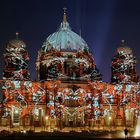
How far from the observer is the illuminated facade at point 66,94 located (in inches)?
2918

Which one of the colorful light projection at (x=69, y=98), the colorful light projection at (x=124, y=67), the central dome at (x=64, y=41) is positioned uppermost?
the central dome at (x=64, y=41)

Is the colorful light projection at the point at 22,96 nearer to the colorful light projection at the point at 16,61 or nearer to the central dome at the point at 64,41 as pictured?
the colorful light projection at the point at 16,61

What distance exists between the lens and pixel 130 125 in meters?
79.2

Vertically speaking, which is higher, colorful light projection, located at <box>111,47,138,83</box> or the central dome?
the central dome

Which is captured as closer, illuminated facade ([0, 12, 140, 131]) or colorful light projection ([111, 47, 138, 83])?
illuminated facade ([0, 12, 140, 131])

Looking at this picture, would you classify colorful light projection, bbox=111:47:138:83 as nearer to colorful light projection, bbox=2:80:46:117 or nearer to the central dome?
the central dome

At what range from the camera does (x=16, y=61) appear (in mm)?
76750

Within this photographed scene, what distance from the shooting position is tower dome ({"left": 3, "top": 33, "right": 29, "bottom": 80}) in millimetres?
75625

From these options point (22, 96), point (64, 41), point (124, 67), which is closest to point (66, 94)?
point (22, 96)

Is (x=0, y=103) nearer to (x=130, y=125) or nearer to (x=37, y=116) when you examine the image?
(x=37, y=116)

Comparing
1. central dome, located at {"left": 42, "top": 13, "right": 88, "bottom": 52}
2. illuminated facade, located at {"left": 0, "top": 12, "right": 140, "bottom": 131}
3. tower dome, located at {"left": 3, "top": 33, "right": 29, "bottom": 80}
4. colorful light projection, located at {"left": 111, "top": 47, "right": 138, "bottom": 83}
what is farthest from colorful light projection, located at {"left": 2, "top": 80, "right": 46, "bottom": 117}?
colorful light projection, located at {"left": 111, "top": 47, "right": 138, "bottom": 83}

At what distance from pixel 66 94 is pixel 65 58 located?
10.5m

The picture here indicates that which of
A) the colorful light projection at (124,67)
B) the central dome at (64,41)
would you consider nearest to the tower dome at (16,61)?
the central dome at (64,41)

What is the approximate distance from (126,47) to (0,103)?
27973 millimetres
